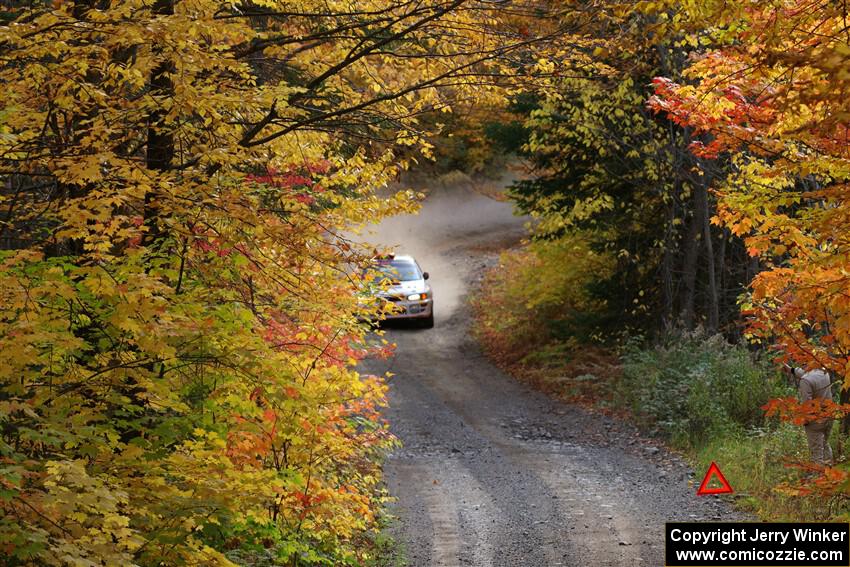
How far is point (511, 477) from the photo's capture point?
43.1 ft

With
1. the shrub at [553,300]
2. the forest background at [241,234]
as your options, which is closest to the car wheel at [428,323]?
the shrub at [553,300]

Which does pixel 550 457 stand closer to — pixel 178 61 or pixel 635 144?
pixel 635 144

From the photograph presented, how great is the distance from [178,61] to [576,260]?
16.8 m

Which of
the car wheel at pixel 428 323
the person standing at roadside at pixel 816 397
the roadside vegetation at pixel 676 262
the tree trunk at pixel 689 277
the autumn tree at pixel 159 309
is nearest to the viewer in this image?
the autumn tree at pixel 159 309

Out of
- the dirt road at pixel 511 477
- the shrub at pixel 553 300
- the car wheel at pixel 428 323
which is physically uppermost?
the shrub at pixel 553 300

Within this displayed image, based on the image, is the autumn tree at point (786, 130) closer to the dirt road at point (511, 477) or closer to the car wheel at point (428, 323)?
the dirt road at point (511, 477)

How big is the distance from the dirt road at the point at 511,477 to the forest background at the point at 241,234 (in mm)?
969

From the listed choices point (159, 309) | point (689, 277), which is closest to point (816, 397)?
point (689, 277)

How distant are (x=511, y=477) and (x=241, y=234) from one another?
7.68 m

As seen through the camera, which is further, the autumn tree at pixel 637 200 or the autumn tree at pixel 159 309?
the autumn tree at pixel 637 200

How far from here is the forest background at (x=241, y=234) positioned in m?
5.70

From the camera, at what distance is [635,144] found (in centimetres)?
1867

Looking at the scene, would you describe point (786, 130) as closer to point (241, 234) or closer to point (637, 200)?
point (241, 234)

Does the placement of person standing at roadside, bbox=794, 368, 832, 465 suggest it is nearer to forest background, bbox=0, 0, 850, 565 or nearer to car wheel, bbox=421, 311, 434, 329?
forest background, bbox=0, 0, 850, 565
